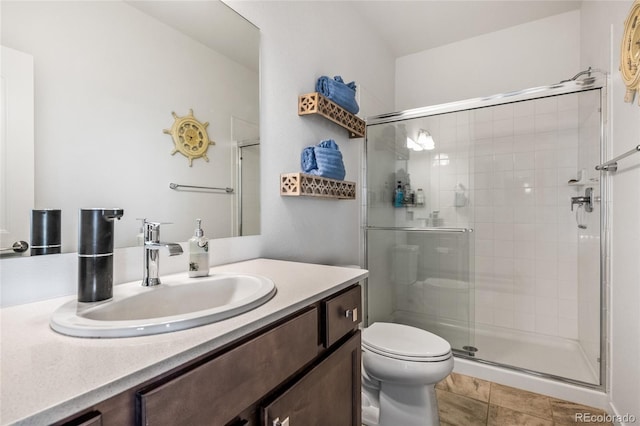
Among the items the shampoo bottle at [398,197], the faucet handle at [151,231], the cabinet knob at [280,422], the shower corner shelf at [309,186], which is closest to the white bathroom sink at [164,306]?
the faucet handle at [151,231]

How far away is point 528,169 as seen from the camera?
2557 mm

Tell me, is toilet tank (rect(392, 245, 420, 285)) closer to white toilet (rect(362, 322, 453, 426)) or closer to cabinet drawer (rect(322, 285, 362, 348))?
white toilet (rect(362, 322, 453, 426))

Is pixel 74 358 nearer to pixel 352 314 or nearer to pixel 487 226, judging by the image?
pixel 352 314

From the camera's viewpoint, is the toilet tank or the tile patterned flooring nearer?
the tile patterned flooring

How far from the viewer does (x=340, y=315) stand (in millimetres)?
949

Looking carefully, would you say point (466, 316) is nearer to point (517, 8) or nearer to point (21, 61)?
point (517, 8)

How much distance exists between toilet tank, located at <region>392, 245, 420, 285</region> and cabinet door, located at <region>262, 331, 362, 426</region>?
5.05 ft

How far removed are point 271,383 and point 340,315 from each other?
33 cm

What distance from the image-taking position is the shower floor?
6.37 ft

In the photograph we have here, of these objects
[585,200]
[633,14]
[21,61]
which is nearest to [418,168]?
[585,200]

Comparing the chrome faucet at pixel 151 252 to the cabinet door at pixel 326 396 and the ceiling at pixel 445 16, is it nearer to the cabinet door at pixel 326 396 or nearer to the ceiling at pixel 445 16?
the cabinet door at pixel 326 396

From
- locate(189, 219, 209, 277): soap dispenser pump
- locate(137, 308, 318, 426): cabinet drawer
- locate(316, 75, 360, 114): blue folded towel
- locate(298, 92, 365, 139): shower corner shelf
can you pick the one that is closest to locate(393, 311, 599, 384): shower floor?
locate(298, 92, 365, 139): shower corner shelf

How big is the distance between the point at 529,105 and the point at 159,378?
10.0 feet

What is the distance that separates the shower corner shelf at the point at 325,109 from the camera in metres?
1.62
